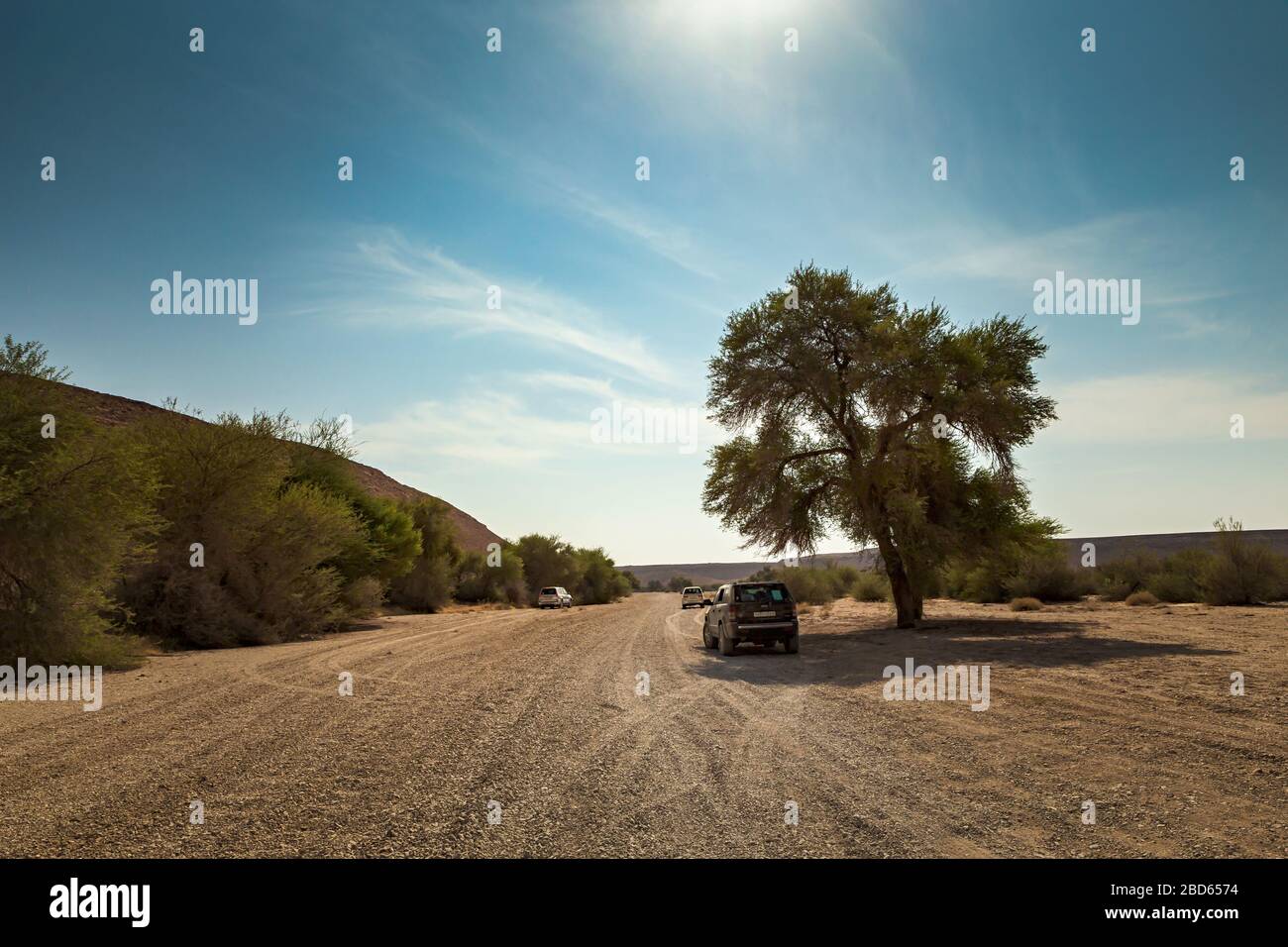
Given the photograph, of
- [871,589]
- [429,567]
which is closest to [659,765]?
[871,589]

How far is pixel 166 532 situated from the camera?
869 inches

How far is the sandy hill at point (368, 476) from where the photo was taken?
3884 centimetres

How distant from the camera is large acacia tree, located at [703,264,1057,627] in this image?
2236cm

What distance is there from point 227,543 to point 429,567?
27.1 m

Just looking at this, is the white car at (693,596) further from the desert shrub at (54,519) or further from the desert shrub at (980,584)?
the desert shrub at (54,519)

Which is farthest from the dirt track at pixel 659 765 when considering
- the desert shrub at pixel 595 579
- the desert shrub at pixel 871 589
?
the desert shrub at pixel 595 579

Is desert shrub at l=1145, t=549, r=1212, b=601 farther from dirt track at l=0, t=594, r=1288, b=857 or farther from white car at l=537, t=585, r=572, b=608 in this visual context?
white car at l=537, t=585, r=572, b=608

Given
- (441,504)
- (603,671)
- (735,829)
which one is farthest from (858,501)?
(441,504)

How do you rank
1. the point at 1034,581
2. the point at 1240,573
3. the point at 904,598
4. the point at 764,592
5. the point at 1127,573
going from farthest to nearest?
1. the point at 1127,573
2. the point at 1034,581
3. the point at 1240,573
4. the point at 904,598
5. the point at 764,592

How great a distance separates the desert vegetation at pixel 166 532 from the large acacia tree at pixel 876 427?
1519 centimetres

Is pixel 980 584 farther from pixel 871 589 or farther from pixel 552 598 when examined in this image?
pixel 552 598

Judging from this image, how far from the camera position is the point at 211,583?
22.8 metres

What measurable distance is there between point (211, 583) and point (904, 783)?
896 inches
